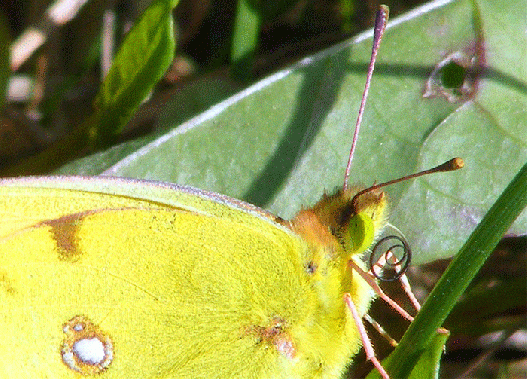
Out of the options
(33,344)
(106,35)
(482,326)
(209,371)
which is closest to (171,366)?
(209,371)

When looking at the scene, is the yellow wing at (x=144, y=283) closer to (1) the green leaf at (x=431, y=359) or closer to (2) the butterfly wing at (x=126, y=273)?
(2) the butterfly wing at (x=126, y=273)

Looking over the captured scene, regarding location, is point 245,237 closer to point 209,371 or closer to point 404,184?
point 209,371

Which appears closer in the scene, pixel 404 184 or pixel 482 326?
pixel 404 184

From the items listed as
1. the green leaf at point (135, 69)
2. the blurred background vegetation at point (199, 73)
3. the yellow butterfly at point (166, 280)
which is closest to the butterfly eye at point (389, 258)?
the yellow butterfly at point (166, 280)

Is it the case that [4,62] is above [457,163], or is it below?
above

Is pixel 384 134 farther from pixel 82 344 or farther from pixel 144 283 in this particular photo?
pixel 82 344

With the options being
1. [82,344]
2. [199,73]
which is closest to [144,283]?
[82,344]
